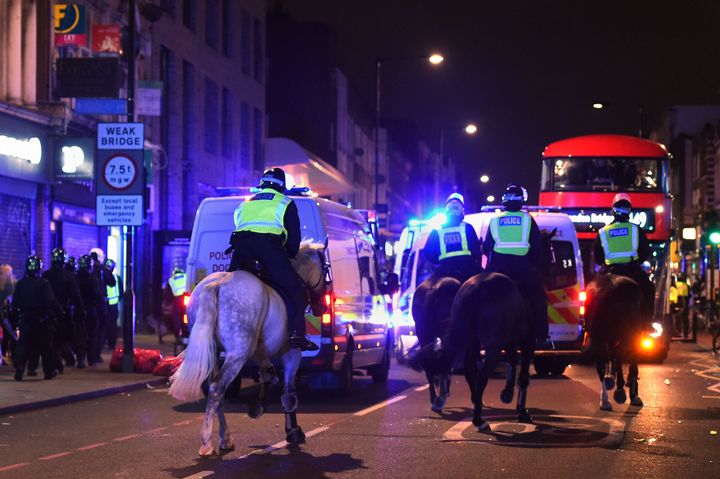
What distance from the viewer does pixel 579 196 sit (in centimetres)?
3084

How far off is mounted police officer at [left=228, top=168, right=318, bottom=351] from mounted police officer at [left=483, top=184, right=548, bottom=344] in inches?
91.5

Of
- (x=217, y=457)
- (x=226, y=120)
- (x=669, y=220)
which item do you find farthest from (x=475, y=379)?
(x=226, y=120)

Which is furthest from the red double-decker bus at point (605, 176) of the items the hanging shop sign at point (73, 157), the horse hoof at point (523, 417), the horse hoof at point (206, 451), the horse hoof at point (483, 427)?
the horse hoof at point (206, 451)

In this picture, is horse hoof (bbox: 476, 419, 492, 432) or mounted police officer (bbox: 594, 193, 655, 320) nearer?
horse hoof (bbox: 476, 419, 492, 432)

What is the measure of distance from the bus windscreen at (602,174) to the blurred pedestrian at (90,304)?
40.7 ft

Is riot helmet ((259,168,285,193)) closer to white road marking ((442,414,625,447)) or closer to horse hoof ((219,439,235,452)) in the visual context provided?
horse hoof ((219,439,235,452))

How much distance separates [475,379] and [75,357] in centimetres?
1234

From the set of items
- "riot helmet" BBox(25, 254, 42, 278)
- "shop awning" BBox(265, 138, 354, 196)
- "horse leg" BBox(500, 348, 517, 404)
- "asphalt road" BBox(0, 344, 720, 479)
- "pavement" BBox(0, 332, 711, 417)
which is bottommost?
"pavement" BBox(0, 332, 711, 417)

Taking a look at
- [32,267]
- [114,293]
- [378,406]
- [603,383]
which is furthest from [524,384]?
[114,293]

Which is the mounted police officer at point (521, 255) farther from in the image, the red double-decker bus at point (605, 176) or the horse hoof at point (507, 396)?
the red double-decker bus at point (605, 176)

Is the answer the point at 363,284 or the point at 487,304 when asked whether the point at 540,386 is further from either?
the point at 487,304

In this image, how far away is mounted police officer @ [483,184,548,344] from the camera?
42.1 ft

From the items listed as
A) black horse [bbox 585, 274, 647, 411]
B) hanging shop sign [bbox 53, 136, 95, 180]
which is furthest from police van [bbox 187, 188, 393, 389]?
hanging shop sign [bbox 53, 136, 95, 180]

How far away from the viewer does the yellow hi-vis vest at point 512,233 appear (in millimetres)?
13000
